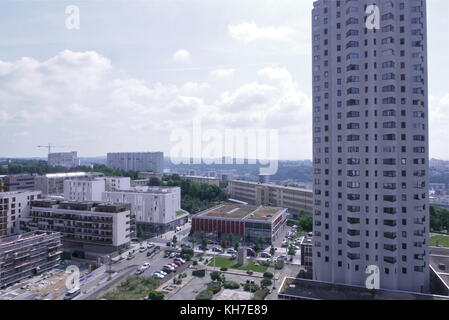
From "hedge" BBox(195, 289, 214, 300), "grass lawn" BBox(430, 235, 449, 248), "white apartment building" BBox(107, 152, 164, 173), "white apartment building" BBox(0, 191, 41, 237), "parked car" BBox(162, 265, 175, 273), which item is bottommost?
"parked car" BBox(162, 265, 175, 273)

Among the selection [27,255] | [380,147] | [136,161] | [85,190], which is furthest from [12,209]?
[136,161]

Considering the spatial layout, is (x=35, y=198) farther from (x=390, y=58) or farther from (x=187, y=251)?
(x=390, y=58)

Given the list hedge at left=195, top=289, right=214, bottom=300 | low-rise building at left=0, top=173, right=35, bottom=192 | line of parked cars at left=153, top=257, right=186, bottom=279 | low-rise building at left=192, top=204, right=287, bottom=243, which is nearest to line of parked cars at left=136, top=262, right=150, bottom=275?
line of parked cars at left=153, top=257, right=186, bottom=279

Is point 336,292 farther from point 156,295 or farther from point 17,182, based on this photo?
point 17,182

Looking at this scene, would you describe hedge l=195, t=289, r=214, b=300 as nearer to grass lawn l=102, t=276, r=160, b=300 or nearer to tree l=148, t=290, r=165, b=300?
tree l=148, t=290, r=165, b=300

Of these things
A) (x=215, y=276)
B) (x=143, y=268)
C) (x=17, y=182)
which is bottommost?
(x=143, y=268)

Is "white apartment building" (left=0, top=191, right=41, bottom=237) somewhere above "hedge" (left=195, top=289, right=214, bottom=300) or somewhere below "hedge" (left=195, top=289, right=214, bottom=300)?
above

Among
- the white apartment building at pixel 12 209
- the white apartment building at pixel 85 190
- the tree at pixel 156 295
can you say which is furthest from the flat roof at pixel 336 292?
the white apartment building at pixel 85 190
